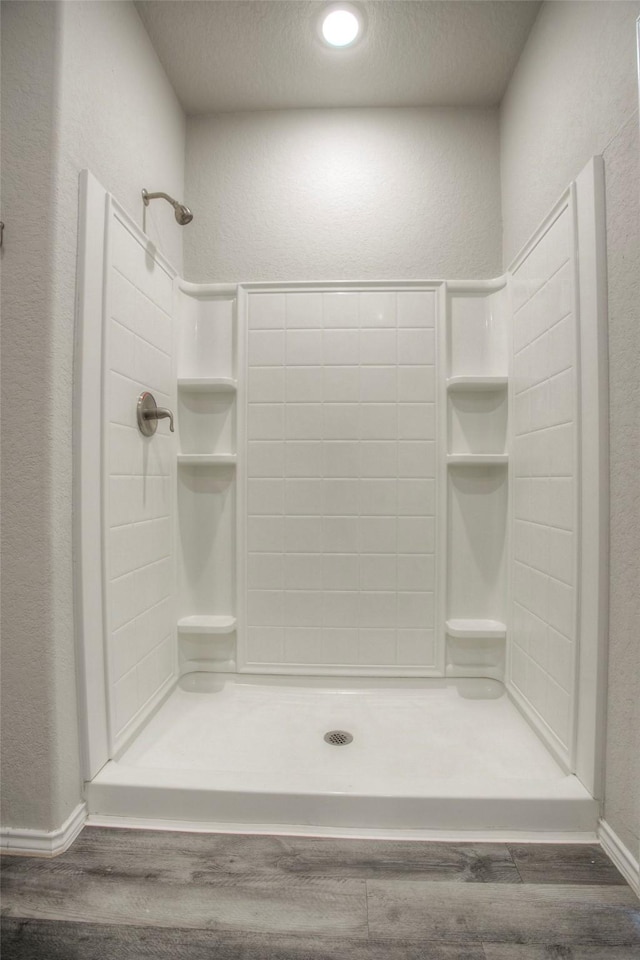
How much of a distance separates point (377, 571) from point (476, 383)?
32.1 inches

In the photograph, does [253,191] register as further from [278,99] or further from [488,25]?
[488,25]

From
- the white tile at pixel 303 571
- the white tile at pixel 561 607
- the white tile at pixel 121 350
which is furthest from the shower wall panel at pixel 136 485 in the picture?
the white tile at pixel 561 607

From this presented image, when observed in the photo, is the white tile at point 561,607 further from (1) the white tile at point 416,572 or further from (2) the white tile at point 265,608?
(2) the white tile at point 265,608

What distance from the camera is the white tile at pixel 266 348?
1.75 metres

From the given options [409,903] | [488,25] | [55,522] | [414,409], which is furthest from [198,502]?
[488,25]

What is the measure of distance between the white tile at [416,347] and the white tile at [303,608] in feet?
3.21

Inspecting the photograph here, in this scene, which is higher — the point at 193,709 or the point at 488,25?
the point at 488,25

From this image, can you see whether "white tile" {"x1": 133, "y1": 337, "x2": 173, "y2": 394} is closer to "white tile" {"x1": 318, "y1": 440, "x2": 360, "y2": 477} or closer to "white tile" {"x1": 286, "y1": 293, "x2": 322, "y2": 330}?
"white tile" {"x1": 286, "y1": 293, "x2": 322, "y2": 330}

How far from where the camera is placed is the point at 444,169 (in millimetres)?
Result: 1781

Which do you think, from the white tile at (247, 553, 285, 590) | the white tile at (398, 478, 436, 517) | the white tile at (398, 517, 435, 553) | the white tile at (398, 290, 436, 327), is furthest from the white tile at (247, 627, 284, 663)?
the white tile at (398, 290, 436, 327)

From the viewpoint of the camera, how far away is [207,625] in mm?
1711

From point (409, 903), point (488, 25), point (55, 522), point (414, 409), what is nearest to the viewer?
point (409, 903)

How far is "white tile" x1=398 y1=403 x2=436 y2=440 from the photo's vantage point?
1727 millimetres

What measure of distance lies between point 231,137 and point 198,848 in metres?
2.40
